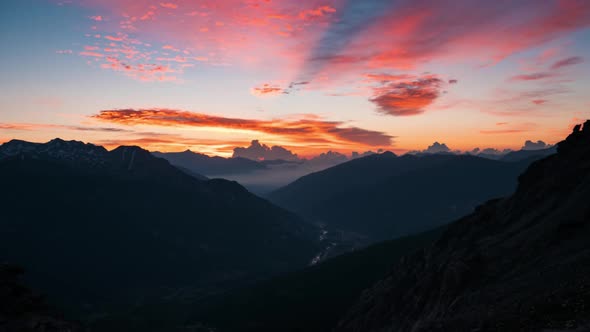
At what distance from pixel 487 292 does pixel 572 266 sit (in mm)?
12075

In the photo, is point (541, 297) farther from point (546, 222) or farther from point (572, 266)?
point (546, 222)

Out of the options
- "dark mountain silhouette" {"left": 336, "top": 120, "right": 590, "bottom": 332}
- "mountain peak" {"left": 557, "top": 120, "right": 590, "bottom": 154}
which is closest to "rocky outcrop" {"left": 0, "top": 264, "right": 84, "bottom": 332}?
"dark mountain silhouette" {"left": 336, "top": 120, "right": 590, "bottom": 332}

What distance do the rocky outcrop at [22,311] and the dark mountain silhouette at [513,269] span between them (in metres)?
58.0

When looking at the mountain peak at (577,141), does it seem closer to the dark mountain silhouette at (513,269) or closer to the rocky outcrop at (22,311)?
the dark mountain silhouette at (513,269)

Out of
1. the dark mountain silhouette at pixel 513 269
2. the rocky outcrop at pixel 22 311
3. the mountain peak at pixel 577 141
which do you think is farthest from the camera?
the mountain peak at pixel 577 141

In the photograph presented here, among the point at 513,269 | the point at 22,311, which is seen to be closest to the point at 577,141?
the point at 513,269

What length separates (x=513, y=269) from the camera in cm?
5859

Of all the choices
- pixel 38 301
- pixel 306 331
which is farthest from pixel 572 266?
pixel 306 331

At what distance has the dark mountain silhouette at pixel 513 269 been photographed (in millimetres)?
38844

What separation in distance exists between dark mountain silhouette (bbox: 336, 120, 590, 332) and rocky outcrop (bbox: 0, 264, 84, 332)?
190 ft

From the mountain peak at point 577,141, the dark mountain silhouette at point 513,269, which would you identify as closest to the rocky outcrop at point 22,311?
the dark mountain silhouette at point 513,269

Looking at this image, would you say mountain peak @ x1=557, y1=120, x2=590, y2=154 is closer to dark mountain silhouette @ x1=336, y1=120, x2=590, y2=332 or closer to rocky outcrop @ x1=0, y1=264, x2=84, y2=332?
dark mountain silhouette @ x1=336, y1=120, x2=590, y2=332

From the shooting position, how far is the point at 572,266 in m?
44.7

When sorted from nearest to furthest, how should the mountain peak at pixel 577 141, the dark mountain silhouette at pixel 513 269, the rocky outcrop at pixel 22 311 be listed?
the dark mountain silhouette at pixel 513 269 → the rocky outcrop at pixel 22 311 → the mountain peak at pixel 577 141
